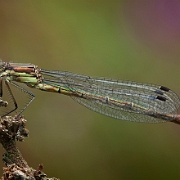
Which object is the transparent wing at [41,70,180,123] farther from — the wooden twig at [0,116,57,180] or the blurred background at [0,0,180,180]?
the wooden twig at [0,116,57,180]

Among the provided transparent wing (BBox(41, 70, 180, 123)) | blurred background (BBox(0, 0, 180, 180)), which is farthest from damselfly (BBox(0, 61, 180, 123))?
blurred background (BBox(0, 0, 180, 180))

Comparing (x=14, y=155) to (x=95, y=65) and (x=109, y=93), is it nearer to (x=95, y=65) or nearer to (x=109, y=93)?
(x=109, y=93)

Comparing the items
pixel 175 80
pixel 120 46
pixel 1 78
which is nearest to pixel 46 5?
pixel 120 46

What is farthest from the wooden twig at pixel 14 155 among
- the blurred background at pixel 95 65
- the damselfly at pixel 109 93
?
the blurred background at pixel 95 65

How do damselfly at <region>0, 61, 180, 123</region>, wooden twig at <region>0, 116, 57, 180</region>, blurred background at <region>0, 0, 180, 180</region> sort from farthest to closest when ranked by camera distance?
blurred background at <region>0, 0, 180, 180</region> < damselfly at <region>0, 61, 180, 123</region> < wooden twig at <region>0, 116, 57, 180</region>

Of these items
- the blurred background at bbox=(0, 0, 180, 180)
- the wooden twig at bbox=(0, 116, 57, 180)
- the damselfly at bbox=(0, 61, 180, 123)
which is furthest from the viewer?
the blurred background at bbox=(0, 0, 180, 180)

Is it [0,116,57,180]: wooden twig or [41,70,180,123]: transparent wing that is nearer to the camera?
[0,116,57,180]: wooden twig

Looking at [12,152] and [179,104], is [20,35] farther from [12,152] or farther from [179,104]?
[12,152]
